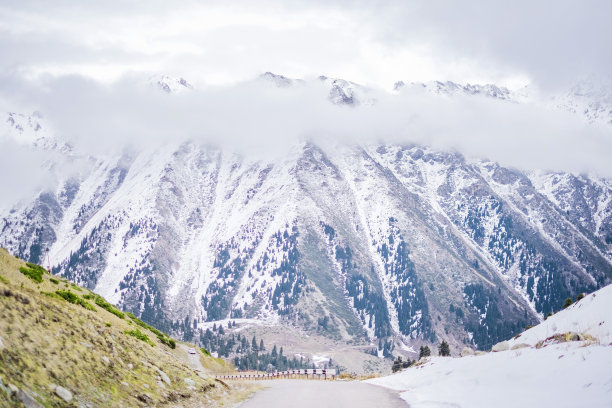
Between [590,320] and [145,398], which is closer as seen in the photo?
[145,398]

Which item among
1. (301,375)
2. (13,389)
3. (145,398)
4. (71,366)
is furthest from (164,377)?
(301,375)

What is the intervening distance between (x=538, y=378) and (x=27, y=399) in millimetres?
14561

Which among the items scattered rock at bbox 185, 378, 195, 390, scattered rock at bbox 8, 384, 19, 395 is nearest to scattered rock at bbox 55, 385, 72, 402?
scattered rock at bbox 8, 384, 19, 395

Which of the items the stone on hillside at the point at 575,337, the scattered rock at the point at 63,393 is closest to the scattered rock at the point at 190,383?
the scattered rock at the point at 63,393

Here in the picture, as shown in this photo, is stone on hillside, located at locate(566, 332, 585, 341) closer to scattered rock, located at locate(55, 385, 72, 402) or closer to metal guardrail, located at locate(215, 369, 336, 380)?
scattered rock, located at locate(55, 385, 72, 402)

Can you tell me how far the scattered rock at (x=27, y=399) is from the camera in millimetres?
12219

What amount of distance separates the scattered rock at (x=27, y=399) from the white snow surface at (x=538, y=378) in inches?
504

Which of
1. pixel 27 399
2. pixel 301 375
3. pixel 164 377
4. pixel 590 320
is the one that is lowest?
pixel 27 399

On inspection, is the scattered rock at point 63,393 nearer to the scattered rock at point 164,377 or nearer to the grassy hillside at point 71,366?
the grassy hillside at point 71,366

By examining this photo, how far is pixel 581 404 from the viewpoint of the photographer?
11.5 metres

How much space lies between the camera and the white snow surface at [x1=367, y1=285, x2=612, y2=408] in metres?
12.6

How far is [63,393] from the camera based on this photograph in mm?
14234

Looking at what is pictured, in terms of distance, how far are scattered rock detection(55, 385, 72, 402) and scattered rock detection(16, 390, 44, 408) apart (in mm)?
1362

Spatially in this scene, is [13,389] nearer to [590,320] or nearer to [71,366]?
[71,366]
